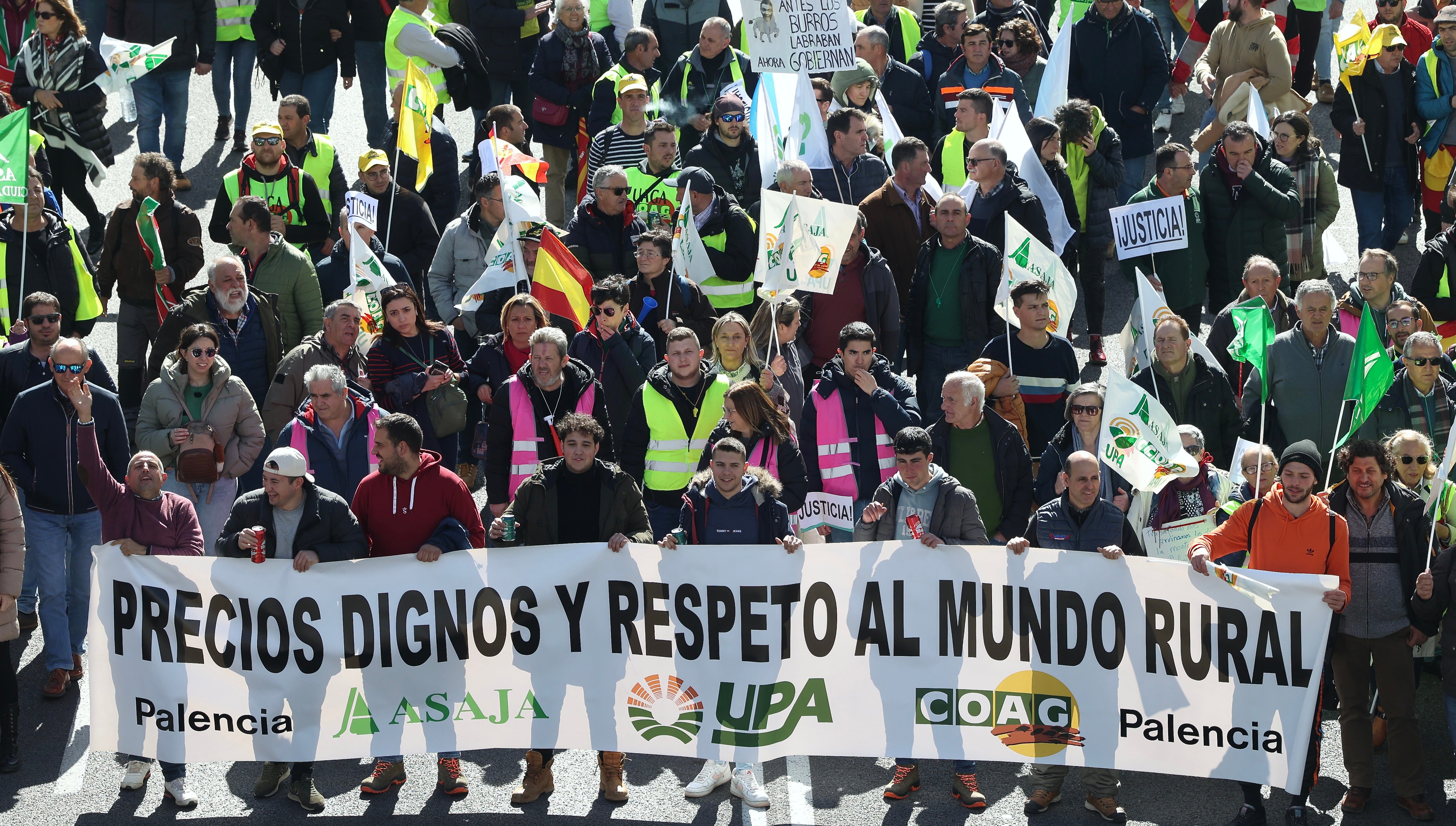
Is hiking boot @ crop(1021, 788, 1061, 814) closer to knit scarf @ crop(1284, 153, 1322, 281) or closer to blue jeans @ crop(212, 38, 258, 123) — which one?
knit scarf @ crop(1284, 153, 1322, 281)

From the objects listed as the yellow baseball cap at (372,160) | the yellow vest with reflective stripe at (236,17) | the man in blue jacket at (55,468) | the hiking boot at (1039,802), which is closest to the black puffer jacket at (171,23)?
the yellow vest with reflective stripe at (236,17)

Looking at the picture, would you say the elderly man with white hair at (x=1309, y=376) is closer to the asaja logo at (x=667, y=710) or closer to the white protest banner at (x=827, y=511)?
the white protest banner at (x=827, y=511)

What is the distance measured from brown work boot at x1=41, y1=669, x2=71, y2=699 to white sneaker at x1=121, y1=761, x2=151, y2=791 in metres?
0.96

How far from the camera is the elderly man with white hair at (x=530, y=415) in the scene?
33.1 feet

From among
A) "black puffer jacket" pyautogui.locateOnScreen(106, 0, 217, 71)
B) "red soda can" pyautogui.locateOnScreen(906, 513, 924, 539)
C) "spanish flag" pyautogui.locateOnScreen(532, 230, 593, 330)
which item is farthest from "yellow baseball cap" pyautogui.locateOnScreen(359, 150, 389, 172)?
"red soda can" pyautogui.locateOnScreen(906, 513, 924, 539)

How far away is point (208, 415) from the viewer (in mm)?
10203

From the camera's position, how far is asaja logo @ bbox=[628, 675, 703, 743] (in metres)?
8.89

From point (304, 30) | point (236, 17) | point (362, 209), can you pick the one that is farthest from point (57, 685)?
point (236, 17)

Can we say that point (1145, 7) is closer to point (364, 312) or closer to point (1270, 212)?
point (1270, 212)

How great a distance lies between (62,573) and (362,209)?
3.34 meters

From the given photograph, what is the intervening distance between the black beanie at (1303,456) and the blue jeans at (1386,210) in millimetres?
7110

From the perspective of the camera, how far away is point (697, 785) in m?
8.98

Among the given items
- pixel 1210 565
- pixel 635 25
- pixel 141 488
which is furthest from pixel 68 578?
pixel 635 25

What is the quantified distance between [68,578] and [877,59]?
25.7 ft
